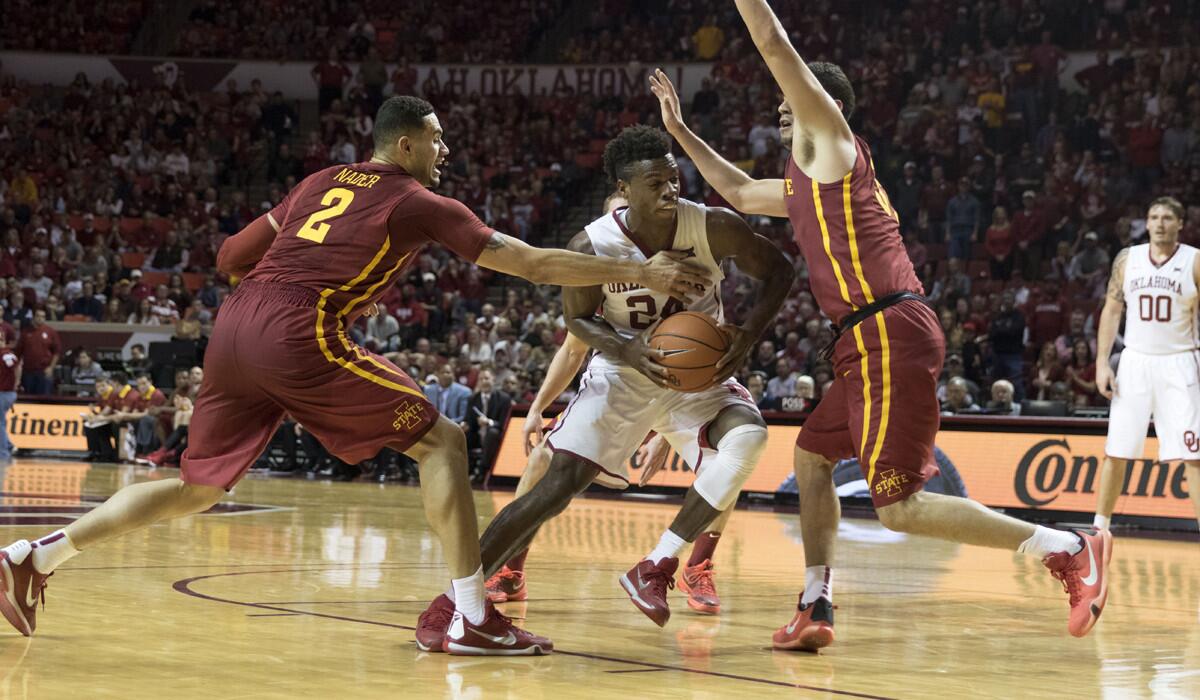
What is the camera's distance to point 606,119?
85.1 ft

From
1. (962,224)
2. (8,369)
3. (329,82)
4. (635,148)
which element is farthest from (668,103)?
(329,82)

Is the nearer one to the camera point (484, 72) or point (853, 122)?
point (853, 122)

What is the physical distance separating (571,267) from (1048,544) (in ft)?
6.35

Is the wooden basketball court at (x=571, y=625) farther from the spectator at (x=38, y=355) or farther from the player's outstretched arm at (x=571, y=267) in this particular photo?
the spectator at (x=38, y=355)

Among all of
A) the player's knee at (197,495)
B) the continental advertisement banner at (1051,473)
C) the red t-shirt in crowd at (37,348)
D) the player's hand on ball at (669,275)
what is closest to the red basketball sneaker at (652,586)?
the player's hand on ball at (669,275)

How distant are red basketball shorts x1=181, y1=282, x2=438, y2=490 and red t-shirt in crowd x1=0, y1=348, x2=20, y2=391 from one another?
15.0 m

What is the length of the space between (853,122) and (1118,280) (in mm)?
14410

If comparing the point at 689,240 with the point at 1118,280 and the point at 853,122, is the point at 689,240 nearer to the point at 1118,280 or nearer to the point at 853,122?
the point at 1118,280

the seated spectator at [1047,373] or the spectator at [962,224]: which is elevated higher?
the spectator at [962,224]

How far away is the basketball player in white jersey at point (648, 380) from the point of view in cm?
576

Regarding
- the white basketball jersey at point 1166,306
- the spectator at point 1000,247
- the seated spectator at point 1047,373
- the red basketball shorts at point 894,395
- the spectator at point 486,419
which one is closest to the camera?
the red basketball shorts at point 894,395

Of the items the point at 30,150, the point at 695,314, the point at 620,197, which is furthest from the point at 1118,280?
the point at 30,150

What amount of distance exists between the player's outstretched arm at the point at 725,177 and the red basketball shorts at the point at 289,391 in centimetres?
172

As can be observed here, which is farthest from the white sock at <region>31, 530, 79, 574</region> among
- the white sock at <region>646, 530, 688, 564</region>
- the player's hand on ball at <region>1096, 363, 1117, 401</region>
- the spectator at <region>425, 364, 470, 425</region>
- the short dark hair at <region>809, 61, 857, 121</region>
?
the spectator at <region>425, 364, 470, 425</region>
